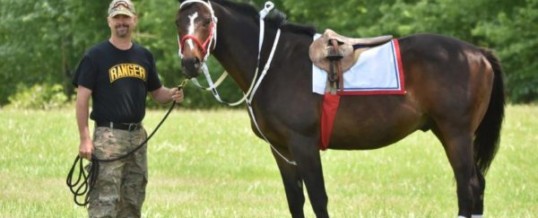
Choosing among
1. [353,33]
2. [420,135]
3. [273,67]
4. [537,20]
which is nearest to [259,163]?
[420,135]

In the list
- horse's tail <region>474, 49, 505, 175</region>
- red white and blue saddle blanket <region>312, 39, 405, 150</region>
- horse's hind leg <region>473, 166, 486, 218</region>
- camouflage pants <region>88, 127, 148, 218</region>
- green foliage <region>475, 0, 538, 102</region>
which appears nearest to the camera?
camouflage pants <region>88, 127, 148, 218</region>

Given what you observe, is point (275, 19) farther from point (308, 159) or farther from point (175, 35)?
point (175, 35)

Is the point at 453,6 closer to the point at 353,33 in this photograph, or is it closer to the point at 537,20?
the point at 537,20

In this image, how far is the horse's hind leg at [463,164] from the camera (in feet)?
27.9

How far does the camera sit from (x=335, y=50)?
332 inches

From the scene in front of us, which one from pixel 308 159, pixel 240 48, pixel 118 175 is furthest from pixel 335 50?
pixel 118 175

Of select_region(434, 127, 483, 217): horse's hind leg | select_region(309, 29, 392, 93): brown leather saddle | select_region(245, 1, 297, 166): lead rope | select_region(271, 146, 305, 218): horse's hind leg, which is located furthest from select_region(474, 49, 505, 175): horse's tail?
select_region(245, 1, 297, 166): lead rope

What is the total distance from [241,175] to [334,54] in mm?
6280

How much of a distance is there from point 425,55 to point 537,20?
1107 inches

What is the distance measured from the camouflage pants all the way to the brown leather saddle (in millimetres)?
1544

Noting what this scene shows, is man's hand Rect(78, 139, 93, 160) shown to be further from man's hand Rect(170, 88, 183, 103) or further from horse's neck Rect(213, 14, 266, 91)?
horse's neck Rect(213, 14, 266, 91)

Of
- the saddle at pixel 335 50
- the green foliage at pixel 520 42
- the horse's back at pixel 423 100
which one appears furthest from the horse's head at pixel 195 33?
the green foliage at pixel 520 42

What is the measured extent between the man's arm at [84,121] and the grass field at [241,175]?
93.7 inches

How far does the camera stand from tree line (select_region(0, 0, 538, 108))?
35.7 meters
